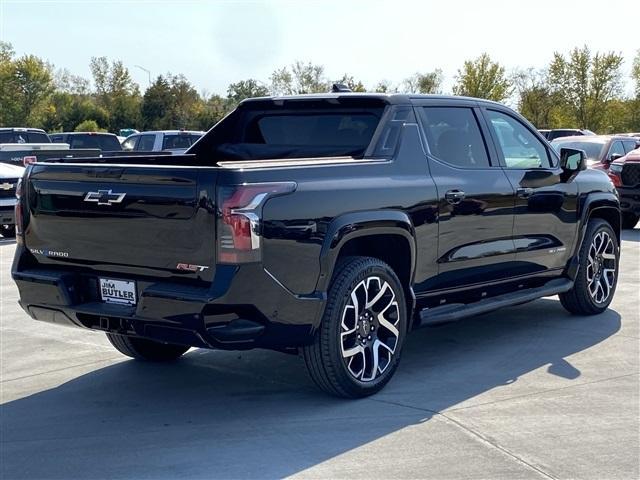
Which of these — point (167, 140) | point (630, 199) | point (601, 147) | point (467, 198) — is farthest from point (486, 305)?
point (167, 140)

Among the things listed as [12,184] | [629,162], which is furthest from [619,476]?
[12,184]

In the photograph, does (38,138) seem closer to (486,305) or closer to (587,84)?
(486,305)

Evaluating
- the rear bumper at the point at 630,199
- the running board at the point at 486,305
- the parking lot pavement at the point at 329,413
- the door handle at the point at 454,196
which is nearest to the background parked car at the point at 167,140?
the rear bumper at the point at 630,199

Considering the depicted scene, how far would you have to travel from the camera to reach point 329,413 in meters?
5.36

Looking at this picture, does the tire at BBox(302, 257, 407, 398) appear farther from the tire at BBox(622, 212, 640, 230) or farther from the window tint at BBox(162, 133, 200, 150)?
the window tint at BBox(162, 133, 200, 150)

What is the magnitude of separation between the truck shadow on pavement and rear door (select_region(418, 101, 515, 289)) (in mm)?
679

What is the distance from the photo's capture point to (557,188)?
7.40 m

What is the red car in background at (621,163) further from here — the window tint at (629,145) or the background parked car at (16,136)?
the background parked car at (16,136)

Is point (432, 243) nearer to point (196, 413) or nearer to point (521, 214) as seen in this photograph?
point (521, 214)

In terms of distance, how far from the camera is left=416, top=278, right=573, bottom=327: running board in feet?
20.2

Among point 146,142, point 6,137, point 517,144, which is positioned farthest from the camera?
point 6,137

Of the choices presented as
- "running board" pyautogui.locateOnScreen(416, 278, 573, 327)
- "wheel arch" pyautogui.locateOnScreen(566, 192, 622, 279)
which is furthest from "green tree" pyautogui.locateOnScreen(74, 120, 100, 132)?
"running board" pyautogui.locateOnScreen(416, 278, 573, 327)

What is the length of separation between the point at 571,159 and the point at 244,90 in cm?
5550

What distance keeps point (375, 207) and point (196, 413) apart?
166 centimetres
